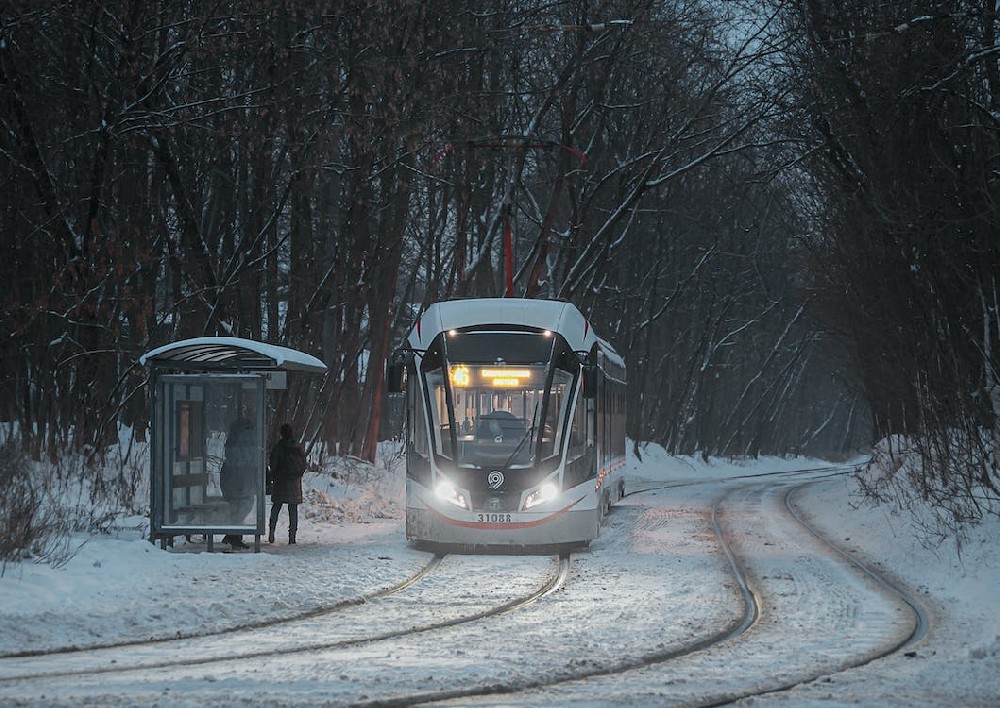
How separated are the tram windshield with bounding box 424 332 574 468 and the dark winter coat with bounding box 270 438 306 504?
1.92 m

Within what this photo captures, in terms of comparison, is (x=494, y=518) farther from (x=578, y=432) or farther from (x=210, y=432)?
(x=210, y=432)

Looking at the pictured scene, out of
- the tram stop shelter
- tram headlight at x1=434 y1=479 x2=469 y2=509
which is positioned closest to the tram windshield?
tram headlight at x1=434 y1=479 x2=469 y2=509

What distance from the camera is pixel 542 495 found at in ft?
67.3

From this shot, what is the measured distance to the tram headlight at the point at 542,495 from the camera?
804 inches

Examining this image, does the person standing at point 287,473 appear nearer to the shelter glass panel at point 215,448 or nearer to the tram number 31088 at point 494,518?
the shelter glass panel at point 215,448

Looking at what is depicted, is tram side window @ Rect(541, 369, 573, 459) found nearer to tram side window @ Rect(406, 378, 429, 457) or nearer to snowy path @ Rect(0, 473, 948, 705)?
snowy path @ Rect(0, 473, 948, 705)

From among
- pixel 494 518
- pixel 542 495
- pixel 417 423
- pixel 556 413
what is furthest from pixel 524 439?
pixel 417 423

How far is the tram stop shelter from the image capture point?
1858 cm

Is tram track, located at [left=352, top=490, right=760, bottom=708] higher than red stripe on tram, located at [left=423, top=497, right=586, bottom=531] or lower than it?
lower

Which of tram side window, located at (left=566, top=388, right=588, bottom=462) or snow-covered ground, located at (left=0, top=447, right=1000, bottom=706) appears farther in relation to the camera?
tram side window, located at (left=566, top=388, right=588, bottom=462)

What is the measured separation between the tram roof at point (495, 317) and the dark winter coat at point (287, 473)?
2.24m

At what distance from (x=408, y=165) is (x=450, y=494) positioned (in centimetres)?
967

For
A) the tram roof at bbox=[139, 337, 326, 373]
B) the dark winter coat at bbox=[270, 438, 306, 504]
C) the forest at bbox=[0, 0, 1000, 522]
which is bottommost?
the dark winter coat at bbox=[270, 438, 306, 504]

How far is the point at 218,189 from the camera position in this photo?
29266 millimetres
